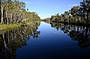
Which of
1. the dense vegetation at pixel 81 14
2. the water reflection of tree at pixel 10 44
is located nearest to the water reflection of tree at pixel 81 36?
the water reflection of tree at pixel 10 44

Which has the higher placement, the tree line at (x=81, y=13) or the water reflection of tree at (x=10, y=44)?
the tree line at (x=81, y=13)

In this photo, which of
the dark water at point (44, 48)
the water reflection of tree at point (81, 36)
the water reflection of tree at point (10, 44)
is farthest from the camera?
the water reflection of tree at point (81, 36)

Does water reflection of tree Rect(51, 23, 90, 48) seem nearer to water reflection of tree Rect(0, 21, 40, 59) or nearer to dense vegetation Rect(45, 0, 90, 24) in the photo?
water reflection of tree Rect(0, 21, 40, 59)

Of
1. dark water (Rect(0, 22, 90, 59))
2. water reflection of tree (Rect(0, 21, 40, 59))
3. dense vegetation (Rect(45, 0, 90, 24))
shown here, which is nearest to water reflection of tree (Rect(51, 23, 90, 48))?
dark water (Rect(0, 22, 90, 59))

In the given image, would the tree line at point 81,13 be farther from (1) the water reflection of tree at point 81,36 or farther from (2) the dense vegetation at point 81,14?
(1) the water reflection of tree at point 81,36

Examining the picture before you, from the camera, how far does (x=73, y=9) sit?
108500 millimetres

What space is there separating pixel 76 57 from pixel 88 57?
4.45 feet

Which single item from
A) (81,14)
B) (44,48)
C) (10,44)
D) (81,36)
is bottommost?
(44,48)

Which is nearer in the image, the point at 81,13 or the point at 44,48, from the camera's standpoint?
the point at 44,48

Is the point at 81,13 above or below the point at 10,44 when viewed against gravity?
above

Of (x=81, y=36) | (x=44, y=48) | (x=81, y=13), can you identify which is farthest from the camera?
(x=81, y=13)

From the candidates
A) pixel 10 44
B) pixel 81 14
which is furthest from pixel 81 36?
pixel 81 14

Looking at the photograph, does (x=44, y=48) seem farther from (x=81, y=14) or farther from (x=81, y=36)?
(x=81, y=14)

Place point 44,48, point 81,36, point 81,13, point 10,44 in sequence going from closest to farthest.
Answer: point 44,48 < point 10,44 < point 81,36 < point 81,13
